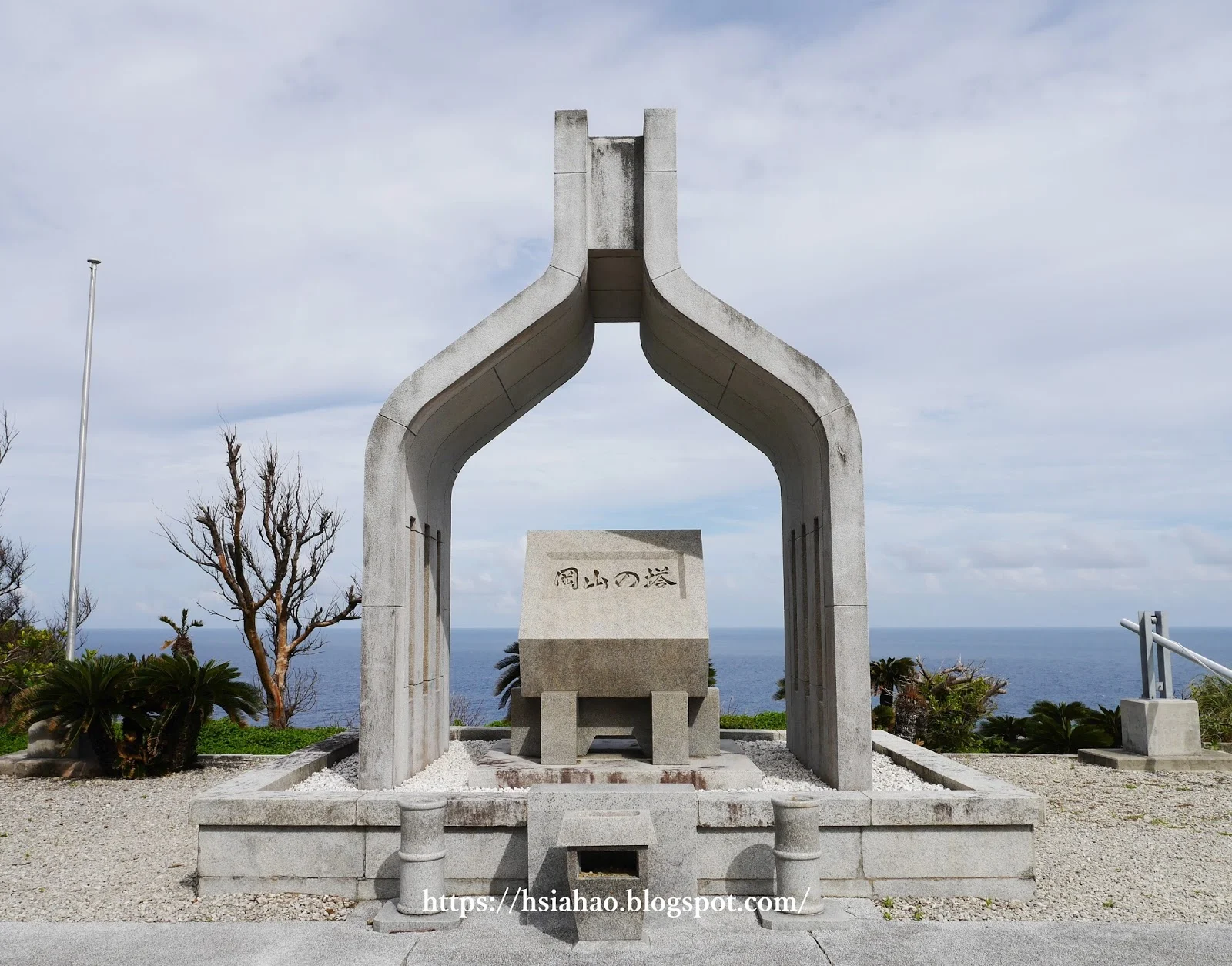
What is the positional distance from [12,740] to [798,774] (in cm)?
1255

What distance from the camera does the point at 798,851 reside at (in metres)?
6.59

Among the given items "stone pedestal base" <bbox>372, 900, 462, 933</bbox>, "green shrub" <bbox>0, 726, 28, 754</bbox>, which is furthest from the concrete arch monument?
"green shrub" <bbox>0, 726, 28, 754</bbox>

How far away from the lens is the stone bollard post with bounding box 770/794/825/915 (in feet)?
21.5

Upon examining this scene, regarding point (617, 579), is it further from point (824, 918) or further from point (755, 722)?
point (755, 722)

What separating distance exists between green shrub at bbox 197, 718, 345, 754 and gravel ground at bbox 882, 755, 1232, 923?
386 inches

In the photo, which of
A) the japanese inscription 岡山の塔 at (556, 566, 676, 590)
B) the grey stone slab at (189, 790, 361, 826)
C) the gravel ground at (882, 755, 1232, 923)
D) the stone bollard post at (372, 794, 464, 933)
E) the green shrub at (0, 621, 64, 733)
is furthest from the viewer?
the green shrub at (0, 621, 64, 733)

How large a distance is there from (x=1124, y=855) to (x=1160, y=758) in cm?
506

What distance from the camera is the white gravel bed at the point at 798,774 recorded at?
328 inches

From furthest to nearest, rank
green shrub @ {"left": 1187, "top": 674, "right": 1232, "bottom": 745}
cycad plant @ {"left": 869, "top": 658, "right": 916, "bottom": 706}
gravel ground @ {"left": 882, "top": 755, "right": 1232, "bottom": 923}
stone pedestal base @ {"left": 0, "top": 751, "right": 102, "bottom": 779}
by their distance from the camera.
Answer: cycad plant @ {"left": 869, "top": 658, "right": 916, "bottom": 706}, green shrub @ {"left": 1187, "top": 674, "right": 1232, "bottom": 745}, stone pedestal base @ {"left": 0, "top": 751, "right": 102, "bottom": 779}, gravel ground @ {"left": 882, "top": 755, "right": 1232, "bottom": 923}

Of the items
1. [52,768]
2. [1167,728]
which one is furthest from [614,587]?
[1167,728]

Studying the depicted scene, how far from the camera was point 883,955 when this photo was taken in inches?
225

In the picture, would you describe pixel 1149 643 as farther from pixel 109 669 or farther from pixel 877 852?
pixel 109 669

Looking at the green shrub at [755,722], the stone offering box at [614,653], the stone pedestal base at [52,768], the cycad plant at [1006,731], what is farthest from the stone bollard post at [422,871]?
the cycad plant at [1006,731]

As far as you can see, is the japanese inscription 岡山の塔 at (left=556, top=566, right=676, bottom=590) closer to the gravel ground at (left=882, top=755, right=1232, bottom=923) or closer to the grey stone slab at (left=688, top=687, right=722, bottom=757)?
the grey stone slab at (left=688, top=687, right=722, bottom=757)
